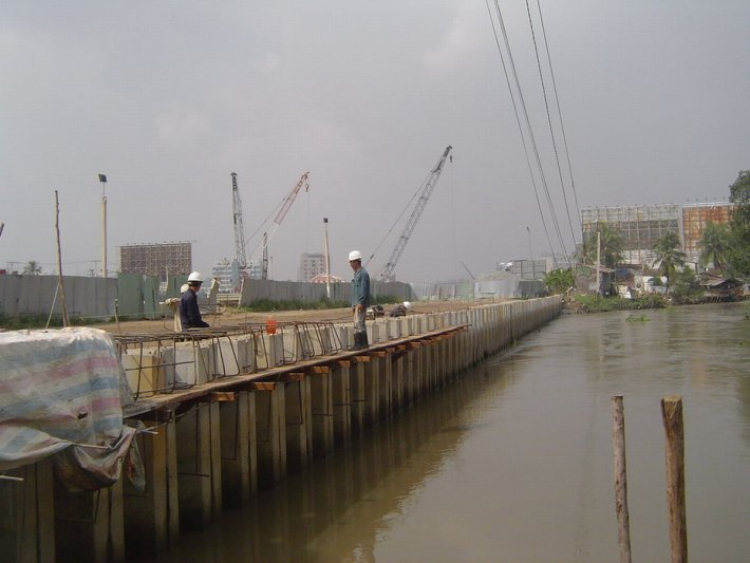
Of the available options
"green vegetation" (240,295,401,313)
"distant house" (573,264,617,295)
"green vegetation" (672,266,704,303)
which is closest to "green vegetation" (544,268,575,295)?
"distant house" (573,264,617,295)

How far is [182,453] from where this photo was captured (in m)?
10.0

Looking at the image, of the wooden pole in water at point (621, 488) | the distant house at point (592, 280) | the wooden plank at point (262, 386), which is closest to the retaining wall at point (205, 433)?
the wooden plank at point (262, 386)

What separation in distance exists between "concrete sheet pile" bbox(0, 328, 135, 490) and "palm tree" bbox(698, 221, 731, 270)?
11221cm

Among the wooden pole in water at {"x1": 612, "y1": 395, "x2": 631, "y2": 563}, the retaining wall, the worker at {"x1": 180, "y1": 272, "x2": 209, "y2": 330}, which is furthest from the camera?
the worker at {"x1": 180, "y1": 272, "x2": 209, "y2": 330}

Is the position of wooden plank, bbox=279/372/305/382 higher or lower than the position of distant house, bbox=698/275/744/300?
lower

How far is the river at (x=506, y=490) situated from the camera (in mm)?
9812

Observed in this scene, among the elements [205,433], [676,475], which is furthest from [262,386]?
[676,475]

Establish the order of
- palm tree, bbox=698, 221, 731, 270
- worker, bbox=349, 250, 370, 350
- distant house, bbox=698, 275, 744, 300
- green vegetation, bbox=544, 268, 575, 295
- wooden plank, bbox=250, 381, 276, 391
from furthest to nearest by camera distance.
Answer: palm tree, bbox=698, 221, 731, 270, green vegetation, bbox=544, 268, 575, 295, distant house, bbox=698, 275, 744, 300, worker, bbox=349, 250, 370, 350, wooden plank, bbox=250, 381, 276, 391

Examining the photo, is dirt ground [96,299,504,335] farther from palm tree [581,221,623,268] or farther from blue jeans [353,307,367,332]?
palm tree [581,221,623,268]

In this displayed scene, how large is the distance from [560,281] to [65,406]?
97191 millimetres

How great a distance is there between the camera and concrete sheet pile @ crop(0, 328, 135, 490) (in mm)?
6410

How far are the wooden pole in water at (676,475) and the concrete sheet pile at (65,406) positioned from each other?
543cm

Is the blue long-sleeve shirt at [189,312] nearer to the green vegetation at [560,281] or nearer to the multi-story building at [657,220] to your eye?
the green vegetation at [560,281]

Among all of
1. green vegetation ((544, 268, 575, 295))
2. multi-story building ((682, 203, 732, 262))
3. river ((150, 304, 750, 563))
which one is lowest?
river ((150, 304, 750, 563))
